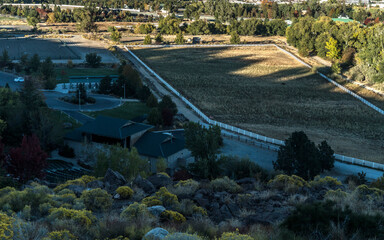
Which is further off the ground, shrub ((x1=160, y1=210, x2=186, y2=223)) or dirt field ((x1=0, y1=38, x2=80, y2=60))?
shrub ((x1=160, y1=210, x2=186, y2=223))

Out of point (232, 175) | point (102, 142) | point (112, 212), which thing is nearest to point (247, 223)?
point (112, 212)

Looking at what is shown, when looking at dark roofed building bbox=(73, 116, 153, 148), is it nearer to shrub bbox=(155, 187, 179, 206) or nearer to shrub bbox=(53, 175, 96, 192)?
shrub bbox=(53, 175, 96, 192)

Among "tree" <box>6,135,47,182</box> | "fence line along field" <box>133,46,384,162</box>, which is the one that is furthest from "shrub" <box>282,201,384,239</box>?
"fence line along field" <box>133,46,384,162</box>

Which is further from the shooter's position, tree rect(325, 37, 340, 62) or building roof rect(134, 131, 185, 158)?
tree rect(325, 37, 340, 62)

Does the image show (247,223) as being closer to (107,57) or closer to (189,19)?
(107,57)

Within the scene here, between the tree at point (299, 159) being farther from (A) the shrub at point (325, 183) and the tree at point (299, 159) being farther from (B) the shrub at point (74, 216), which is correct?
(B) the shrub at point (74, 216)

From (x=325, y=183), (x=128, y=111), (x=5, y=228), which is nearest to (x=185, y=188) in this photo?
(x=325, y=183)
